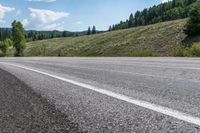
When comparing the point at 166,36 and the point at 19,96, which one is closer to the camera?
the point at 19,96

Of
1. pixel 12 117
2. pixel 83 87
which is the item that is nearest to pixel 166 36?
pixel 83 87

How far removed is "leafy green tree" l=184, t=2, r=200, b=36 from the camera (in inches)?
1489

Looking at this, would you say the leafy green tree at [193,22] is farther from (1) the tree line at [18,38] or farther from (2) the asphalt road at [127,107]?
(1) the tree line at [18,38]

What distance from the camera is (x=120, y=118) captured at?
435 cm

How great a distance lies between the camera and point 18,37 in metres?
→ 72.9

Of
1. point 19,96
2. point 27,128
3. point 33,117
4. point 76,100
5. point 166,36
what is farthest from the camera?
point 166,36

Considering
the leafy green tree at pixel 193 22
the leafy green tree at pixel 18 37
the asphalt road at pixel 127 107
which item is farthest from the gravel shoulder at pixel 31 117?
the leafy green tree at pixel 18 37

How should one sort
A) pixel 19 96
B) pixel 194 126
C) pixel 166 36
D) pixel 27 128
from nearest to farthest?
pixel 194 126, pixel 27 128, pixel 19 96, pixel 166 36

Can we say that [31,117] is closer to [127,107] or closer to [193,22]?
[127,107]

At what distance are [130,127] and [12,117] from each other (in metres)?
1.81

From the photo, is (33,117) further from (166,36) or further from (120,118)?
(166,36)

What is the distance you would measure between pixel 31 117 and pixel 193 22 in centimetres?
3797

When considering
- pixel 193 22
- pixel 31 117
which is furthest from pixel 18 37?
pixel 31 117

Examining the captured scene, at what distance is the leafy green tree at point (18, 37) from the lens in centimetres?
7219
